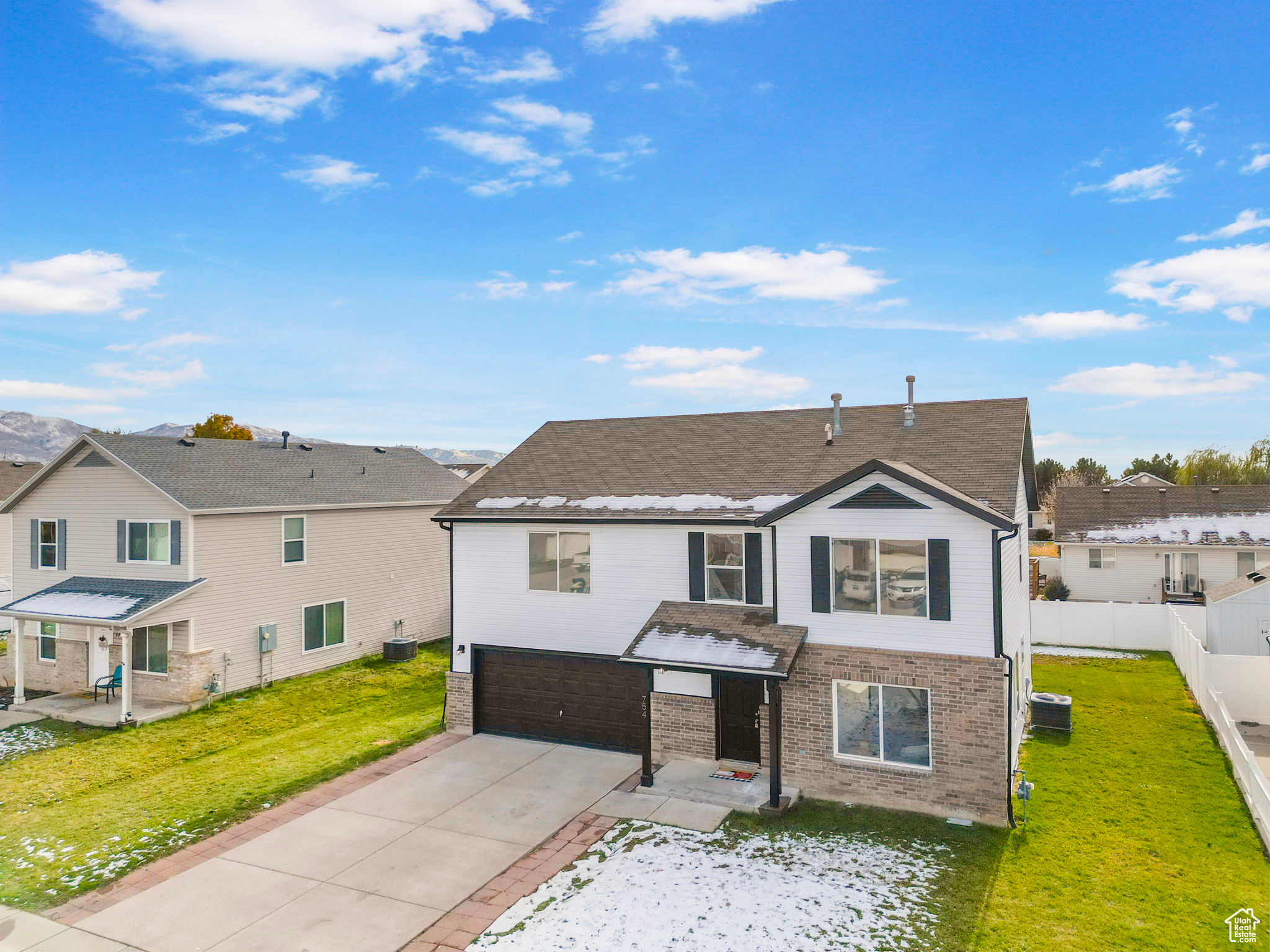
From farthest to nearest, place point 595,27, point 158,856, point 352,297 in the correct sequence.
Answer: point 352,297 < point 595,27 < point 158,856

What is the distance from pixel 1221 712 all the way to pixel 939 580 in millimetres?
8336

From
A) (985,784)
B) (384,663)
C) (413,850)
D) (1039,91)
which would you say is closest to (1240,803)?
(985,784)

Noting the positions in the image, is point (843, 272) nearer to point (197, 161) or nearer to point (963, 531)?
point (963, 531)

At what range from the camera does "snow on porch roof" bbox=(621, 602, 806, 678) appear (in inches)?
497

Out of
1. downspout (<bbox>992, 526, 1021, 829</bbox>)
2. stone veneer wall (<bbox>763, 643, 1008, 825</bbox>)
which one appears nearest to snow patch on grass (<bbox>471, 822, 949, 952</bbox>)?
stone veneer wall (<bbox>763, 643, 1008, 825</bbox>)

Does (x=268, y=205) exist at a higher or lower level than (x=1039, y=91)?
Result: lower

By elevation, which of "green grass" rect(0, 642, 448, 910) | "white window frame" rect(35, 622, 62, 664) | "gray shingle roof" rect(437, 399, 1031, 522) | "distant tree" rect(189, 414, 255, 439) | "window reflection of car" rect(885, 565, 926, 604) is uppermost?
"distant tree" rect(189, 414, 255, 439)

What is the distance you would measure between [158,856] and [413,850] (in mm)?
3799

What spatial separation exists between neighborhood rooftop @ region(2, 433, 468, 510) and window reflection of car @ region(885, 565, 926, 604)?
17422 millimetres

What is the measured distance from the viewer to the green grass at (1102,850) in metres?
8.80

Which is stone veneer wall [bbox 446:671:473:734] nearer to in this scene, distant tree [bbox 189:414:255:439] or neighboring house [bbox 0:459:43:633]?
neighboring house [bbox 0:459:43:633]

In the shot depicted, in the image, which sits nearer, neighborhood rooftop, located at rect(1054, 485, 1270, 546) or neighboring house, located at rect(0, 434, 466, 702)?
neighboring house, located at rect(0, 434, 466, 702)

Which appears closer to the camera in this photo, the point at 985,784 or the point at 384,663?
the point at 985,784

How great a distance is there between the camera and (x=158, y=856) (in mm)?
11125
